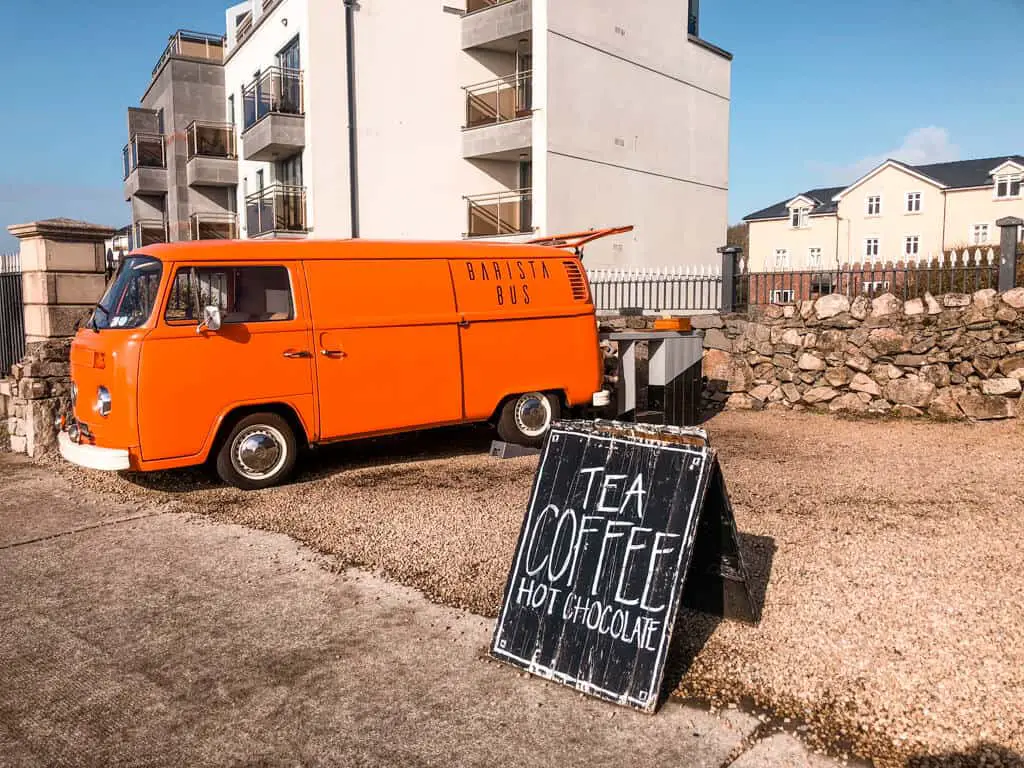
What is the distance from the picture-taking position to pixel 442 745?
3191 millimetres

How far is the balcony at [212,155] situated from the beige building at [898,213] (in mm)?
29911

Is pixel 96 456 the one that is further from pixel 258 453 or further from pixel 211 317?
pixel 211 317

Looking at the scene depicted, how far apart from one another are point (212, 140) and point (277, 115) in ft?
26.8

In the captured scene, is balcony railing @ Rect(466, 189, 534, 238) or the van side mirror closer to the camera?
the van side mirror

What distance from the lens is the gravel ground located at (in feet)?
11.2

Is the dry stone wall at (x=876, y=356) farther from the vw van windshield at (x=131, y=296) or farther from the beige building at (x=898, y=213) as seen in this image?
the beige building at (x=898, y=213)

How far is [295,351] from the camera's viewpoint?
24.0ft

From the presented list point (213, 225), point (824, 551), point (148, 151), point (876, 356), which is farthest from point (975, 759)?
point (148, 151)

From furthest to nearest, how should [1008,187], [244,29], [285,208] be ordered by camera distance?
1. [1008,187]
2. [244,29]
3. [285,208]

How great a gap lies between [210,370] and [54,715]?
3.86 meters

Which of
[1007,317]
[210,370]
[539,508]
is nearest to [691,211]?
[1007,317]

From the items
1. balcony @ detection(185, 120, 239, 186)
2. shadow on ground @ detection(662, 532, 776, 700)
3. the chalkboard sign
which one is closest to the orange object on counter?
shadow on ground @ detection(662, 532, 776, 700)

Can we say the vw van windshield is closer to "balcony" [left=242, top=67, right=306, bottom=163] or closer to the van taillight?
the van taillight

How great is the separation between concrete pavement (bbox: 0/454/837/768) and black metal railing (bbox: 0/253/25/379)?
26.1ft
